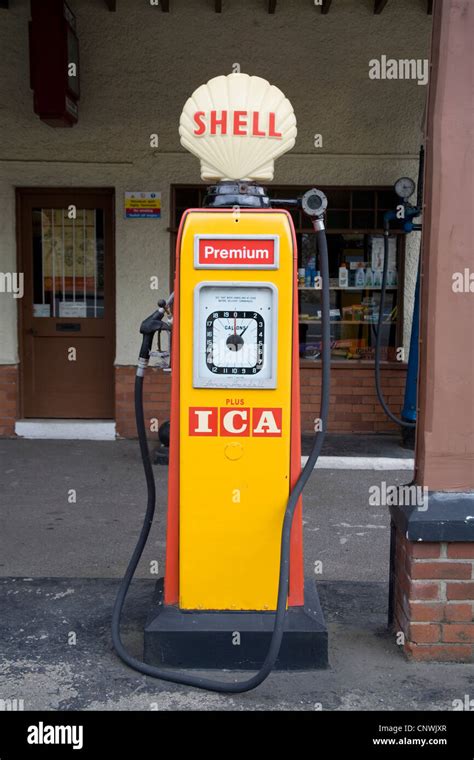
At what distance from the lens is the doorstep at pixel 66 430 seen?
785 cm

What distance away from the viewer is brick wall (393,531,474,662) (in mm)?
3295

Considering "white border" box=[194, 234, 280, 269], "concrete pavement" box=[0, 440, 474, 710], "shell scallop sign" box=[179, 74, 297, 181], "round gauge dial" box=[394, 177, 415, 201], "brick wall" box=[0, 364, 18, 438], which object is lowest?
"concrete pavement" box=[0, 440, 474, 710]

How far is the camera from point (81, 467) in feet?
22.8

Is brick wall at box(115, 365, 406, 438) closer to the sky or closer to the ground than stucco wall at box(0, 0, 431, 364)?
closer to the ground

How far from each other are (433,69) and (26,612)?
10.2ft

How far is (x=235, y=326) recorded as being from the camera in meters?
3.21

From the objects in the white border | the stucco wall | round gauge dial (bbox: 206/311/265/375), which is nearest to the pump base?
round gauge dial (bbox: 206/311/265/375)

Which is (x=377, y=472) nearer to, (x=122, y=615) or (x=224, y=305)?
(x=122, y=615)

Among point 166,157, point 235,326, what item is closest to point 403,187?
point 166,157

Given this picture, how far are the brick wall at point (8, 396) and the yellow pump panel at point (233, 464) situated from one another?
194 inches

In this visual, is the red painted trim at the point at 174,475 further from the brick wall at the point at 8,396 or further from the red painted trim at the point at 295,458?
the brick wall at the point at 8,396

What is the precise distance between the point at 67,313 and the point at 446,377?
17.9 feet

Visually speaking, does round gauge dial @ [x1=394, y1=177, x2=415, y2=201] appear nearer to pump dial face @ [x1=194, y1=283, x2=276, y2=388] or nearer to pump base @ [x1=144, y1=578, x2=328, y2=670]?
pump dial face @ [x1=194, y1=283, x2=276, y2=388]

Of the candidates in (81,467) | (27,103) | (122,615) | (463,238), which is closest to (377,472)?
(81,467)
